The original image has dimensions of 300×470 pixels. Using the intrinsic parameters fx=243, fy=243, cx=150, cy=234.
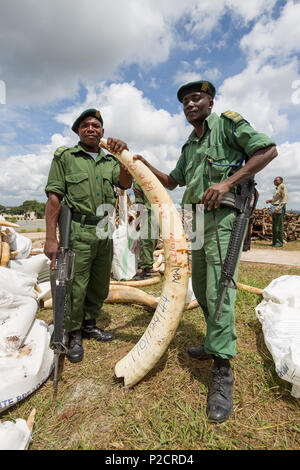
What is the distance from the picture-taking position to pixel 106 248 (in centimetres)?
254

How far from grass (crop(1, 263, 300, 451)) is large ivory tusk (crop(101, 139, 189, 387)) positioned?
197mm

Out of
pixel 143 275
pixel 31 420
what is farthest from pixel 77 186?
pixel 143 275

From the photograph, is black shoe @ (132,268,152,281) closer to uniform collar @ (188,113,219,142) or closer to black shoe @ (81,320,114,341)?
black shoe @ (81,320,114,341)

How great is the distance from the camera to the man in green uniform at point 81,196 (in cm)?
231

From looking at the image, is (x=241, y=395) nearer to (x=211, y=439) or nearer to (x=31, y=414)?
(x=211, y=439)

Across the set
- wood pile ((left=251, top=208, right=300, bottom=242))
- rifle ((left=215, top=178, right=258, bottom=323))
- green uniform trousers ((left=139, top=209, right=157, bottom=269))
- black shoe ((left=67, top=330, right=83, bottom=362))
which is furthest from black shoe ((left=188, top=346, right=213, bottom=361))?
wood pile ((left=251, top=208, right=300, bottom=242))

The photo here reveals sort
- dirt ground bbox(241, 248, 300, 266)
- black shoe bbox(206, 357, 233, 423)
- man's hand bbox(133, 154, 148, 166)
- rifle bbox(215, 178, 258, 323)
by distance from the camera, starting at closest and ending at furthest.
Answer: black shoe bbox(206, 357, 233, 423) → rifle bbox(215, 178, 258, 323) → man's hand bbox(133, 154, 148, 166) → dirt ground bbox(241, 248, 300, 266)

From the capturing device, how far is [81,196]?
232cm

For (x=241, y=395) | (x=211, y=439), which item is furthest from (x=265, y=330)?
(x=211, y=439)

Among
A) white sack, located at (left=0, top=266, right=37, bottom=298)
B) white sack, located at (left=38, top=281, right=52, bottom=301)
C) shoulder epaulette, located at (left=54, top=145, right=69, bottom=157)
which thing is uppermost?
shoulder epaulette, located at (left=54, top=145, right=69, bottom=157)

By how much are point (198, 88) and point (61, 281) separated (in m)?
1.97

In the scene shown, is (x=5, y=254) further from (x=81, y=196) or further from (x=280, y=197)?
(x=280, y=197)

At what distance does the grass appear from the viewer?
4.88 ft

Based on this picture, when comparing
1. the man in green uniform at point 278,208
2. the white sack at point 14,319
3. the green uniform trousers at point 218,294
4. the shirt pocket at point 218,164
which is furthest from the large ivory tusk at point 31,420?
the man in green uniform at point 278,208
